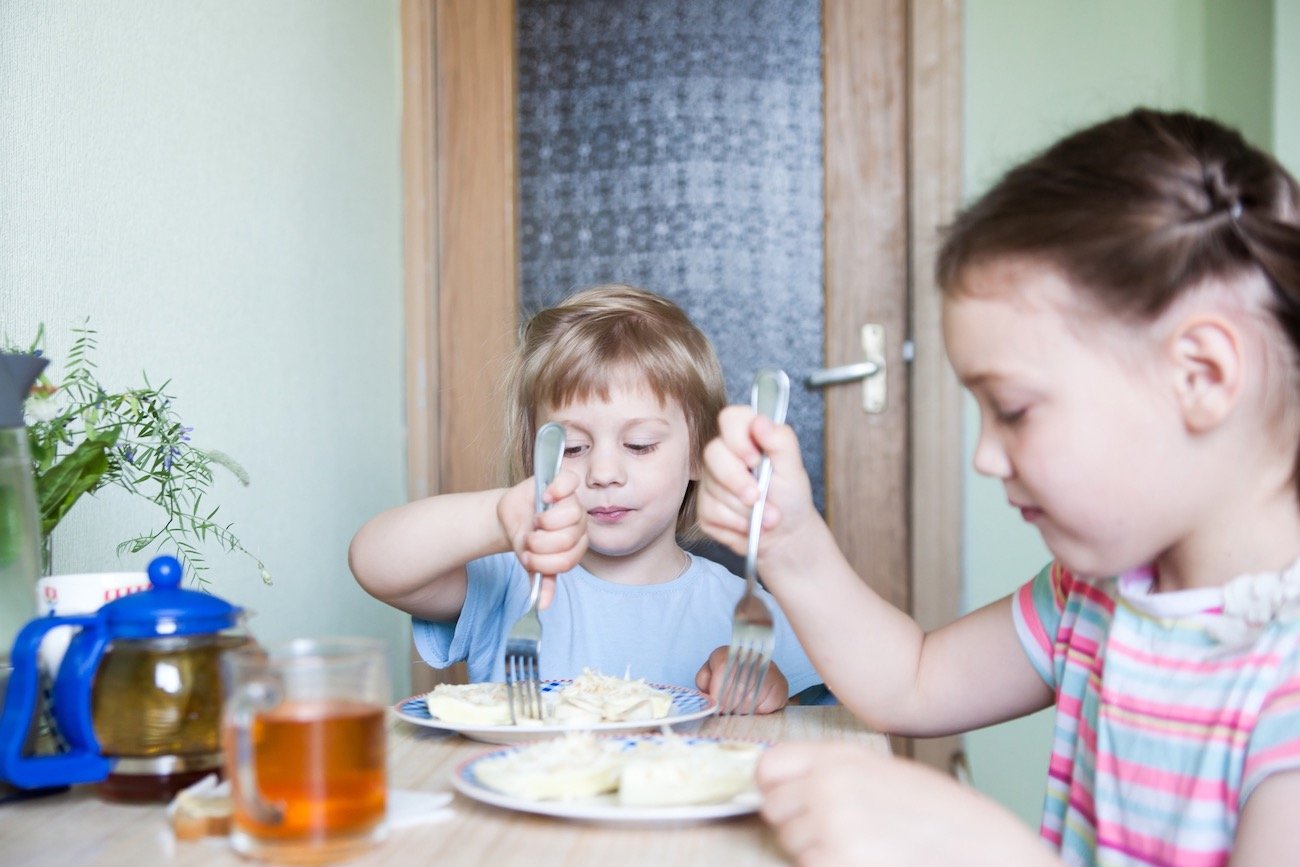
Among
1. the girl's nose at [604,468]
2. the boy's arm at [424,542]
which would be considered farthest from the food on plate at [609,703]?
the girl's nose at [604,468]

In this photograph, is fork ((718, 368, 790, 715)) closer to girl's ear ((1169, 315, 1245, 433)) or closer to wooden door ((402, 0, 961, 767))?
girl's ear ((1169, 315, 1245, 433))

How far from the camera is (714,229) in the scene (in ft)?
7.80

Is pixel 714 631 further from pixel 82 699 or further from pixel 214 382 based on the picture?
pixel 82 699

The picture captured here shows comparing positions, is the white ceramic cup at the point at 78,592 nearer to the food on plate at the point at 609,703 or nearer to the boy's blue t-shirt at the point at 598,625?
the food on plate at the point at 609,703

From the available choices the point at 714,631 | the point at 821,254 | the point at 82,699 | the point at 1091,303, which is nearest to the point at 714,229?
the point at 821,254

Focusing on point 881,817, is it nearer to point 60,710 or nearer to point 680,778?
point 680,778

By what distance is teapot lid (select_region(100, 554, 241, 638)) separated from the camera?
0.70m

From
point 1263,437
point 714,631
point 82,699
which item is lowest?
point 714,631

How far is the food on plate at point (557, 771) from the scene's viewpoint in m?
0.66

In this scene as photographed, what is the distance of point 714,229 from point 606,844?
74.0 inches

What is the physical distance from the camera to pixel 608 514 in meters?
1.44

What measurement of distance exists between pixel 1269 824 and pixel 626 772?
36cm

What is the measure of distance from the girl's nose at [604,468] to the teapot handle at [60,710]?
29.7 inches

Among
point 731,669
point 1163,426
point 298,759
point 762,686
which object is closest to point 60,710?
point 298,759
